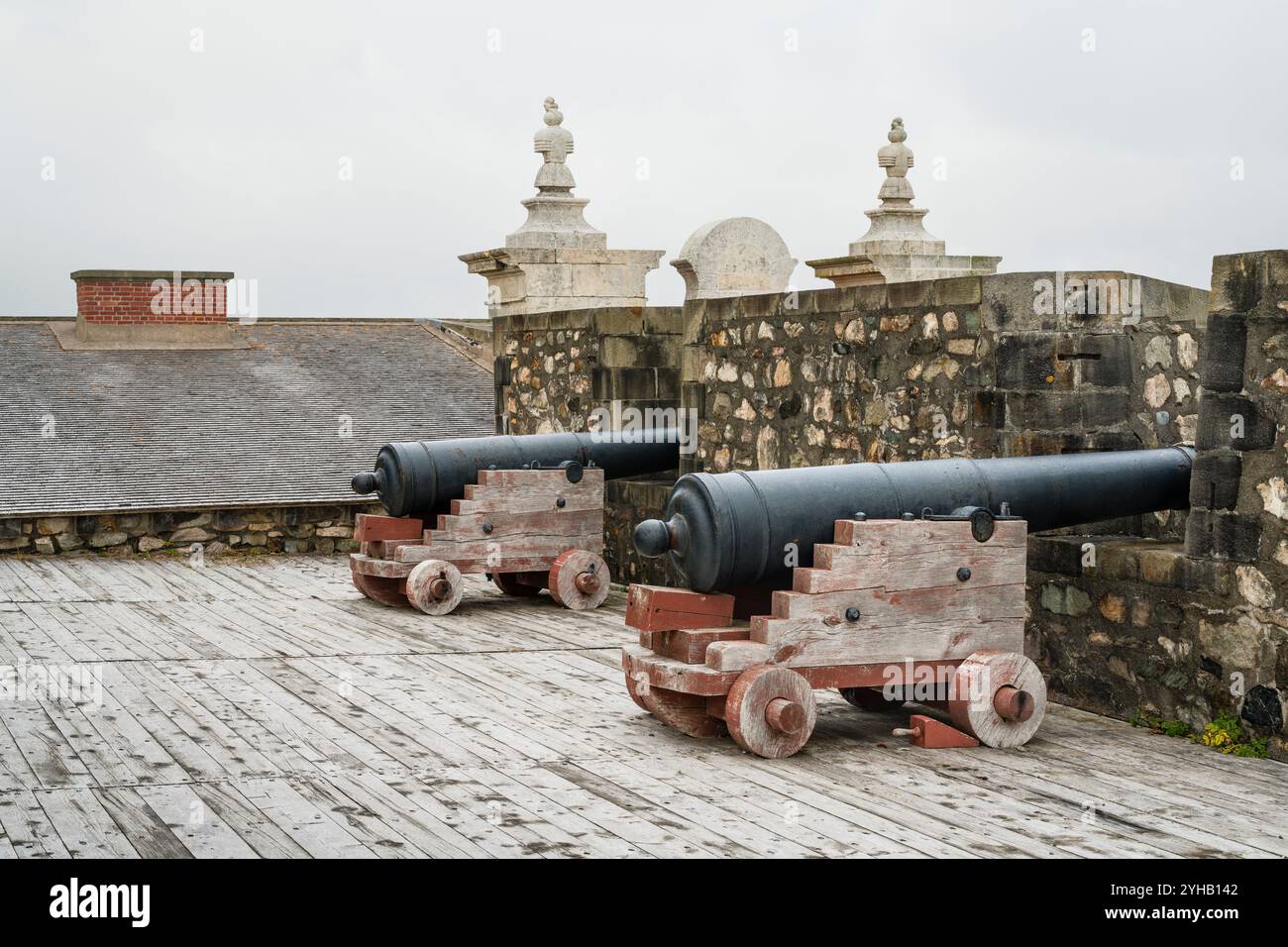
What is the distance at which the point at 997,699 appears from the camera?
608 cm

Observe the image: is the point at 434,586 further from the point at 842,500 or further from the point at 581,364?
the point at 842,500

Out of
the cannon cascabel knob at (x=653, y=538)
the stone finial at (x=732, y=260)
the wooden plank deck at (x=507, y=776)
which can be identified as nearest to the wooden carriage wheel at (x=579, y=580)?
the wooden plank deck at (x=507, y=776)

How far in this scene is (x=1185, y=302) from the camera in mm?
7332

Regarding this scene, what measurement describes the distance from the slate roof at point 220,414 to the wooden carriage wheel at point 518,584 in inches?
121

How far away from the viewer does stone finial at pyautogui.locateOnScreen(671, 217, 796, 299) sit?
36.2 ft

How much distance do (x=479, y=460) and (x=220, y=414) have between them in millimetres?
5197

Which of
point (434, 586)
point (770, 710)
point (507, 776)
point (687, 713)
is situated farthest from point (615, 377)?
point (507, 776)

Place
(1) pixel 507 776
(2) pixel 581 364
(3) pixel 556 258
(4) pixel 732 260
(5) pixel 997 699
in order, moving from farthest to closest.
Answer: (3) pixel 556 258 → (2) pixel 581 364 → (4) pixel 732 260 → (5) pixel 997 699 → (1) pixel 507 776

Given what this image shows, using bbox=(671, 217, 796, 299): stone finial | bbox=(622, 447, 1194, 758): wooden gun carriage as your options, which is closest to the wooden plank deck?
bbox=(622, 447, 1194, 758): wooden gun carriage

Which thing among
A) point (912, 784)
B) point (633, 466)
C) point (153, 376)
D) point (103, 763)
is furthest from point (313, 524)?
point (912, 784)

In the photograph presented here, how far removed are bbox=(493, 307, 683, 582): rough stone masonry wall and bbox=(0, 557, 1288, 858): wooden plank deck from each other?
261 cm

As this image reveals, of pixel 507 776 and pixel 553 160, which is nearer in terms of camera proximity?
pixel 507 776

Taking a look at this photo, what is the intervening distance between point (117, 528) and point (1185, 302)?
8264 mm

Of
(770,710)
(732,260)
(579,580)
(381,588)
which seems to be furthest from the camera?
(732,260)
